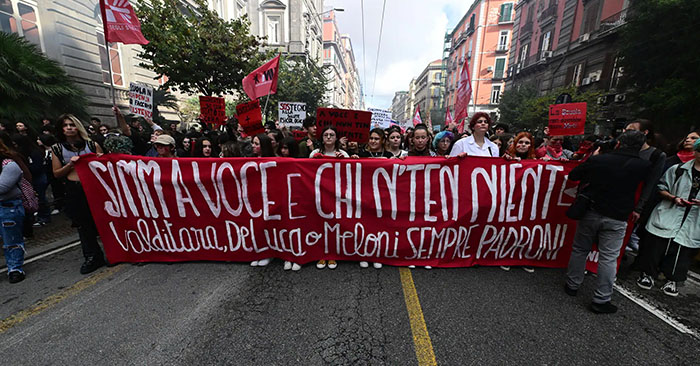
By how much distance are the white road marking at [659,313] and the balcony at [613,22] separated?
21.5 m

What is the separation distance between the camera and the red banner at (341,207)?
332 cm

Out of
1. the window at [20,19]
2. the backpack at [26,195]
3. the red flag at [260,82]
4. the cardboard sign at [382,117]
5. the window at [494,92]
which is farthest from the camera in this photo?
the window at [494,92]

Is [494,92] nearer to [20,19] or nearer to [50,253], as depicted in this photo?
[20,19]

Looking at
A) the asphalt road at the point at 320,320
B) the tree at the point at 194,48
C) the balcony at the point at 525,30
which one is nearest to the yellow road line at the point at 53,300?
the asphalt road at the point at 320,320

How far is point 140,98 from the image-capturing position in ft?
21.2

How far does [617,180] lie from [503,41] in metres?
47.0

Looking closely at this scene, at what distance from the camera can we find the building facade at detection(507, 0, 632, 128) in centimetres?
1745

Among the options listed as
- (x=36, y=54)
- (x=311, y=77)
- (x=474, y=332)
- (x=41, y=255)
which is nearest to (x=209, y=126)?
(x=36, y=54)

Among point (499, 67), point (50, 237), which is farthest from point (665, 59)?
point (499, 67)

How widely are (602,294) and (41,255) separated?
6.58 metres

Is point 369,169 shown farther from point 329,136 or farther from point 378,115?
point 378,115

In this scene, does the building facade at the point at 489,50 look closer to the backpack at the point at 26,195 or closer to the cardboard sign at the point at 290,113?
the cardboard sign at the point at 290,113

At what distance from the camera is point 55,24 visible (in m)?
11.1

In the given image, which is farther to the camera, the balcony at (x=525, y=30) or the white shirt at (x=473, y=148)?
the balcony at (x=525, y=30)
